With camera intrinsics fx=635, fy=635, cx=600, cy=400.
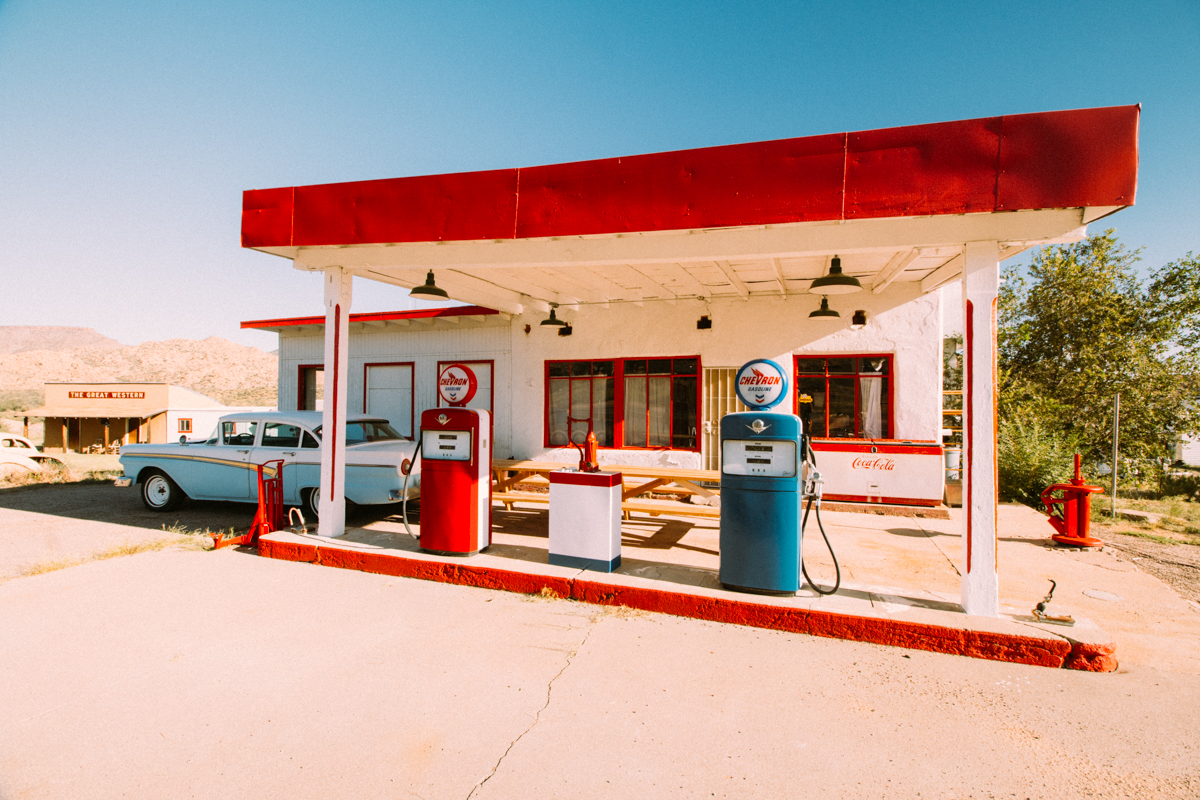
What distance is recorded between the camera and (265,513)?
7.40m

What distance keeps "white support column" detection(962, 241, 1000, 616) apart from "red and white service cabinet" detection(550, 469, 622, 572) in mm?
2876

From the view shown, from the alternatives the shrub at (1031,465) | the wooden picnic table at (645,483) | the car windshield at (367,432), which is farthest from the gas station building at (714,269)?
the shrub at (1031,465)

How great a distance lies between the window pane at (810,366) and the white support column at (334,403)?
688 cm

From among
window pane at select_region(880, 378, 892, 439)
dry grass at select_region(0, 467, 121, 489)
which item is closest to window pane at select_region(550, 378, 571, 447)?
window pane at select_region(880, 378, 892, 439)

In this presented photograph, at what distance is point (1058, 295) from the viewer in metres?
18.8

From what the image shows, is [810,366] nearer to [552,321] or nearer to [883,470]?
[883,470]

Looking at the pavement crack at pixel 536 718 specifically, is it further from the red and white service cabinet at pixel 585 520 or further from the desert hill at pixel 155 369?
the desert hill at pixel 155 369

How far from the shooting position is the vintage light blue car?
8.26 m

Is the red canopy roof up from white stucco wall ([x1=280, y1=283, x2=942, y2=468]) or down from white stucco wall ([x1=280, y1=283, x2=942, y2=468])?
up

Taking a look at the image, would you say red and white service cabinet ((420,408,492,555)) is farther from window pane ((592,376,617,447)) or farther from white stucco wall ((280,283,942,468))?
window pane ((592,376,617,447))

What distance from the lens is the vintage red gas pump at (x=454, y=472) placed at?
6289mm

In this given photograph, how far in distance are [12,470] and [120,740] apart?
592 inches

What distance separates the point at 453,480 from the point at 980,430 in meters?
4.65

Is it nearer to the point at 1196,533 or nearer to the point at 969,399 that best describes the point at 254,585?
the point at 969,399
